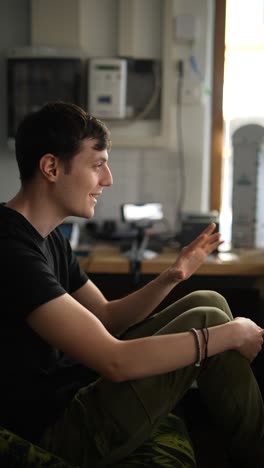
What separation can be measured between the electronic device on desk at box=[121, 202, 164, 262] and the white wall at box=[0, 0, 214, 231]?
0.13 metres

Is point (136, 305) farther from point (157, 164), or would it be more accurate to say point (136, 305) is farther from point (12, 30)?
point (12, 30)

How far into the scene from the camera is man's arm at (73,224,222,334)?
146 centimetres

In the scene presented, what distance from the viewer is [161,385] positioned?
1211 mm

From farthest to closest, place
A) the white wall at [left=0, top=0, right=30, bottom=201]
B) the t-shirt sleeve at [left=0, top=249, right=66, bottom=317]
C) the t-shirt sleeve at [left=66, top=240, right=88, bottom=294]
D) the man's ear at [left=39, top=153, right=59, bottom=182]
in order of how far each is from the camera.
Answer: the white wall at [left=0, top=0, right=30, bottom=201] → the t-shirt sleeve at [left=66, top=240, right=88, bottom=294] → the man's ear at [left=39, top=153, right=59, bottom=182] → the t-shirt sleeve at [left=0, top=249, right=66, bottom=317]

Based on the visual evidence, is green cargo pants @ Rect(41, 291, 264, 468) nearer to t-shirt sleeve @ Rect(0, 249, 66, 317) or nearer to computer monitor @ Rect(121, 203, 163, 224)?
t-shirt sleeve @ Rect(0, 249, 66, 317)

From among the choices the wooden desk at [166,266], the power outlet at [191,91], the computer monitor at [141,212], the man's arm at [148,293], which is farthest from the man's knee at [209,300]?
the power outlet at [191,91]

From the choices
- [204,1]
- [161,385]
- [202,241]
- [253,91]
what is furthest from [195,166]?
[161,385]

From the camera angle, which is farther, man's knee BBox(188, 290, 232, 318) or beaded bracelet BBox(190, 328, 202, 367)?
man's knee BBox(188, 290, 232, 318)

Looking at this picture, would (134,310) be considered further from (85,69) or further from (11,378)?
(85,69)

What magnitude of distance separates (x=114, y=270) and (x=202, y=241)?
30.2 inches

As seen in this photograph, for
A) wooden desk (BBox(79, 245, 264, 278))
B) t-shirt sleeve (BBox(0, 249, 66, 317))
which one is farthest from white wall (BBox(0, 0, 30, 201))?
→ t-shirt sleeve (BBox(0, 249, 66, 317))

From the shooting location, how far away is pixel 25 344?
1.20 m

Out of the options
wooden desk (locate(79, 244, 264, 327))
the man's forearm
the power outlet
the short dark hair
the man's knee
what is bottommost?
wooden desk (locate(79, 244, 264, 327))

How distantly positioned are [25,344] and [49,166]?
1.28 feet
